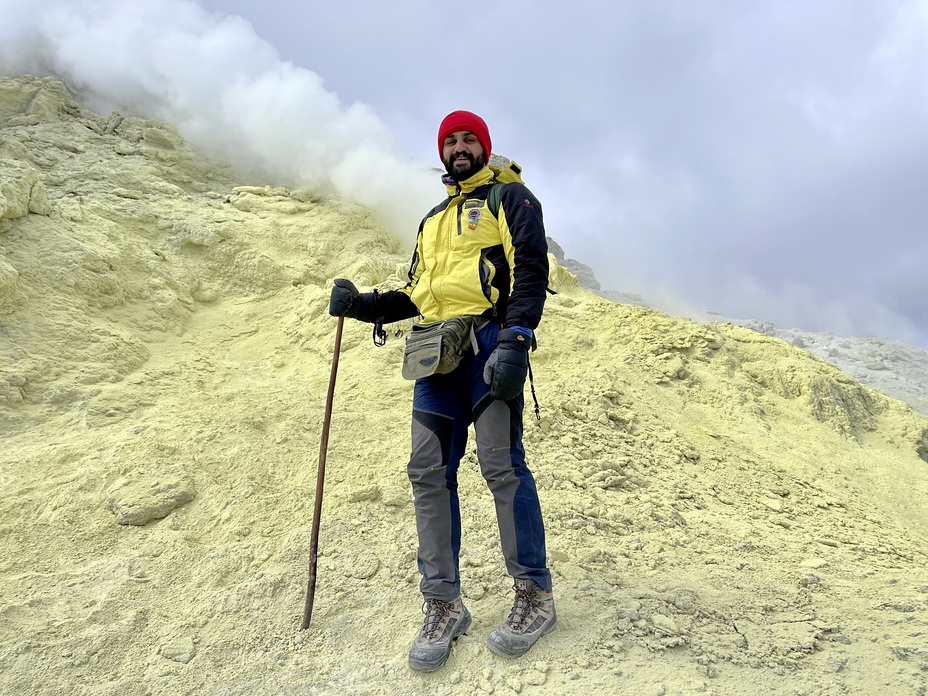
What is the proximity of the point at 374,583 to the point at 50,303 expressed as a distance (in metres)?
4.16

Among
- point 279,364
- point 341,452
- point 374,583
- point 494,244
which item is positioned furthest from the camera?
point 279,364

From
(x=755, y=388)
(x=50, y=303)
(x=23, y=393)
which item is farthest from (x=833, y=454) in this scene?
(x=50, y=303)

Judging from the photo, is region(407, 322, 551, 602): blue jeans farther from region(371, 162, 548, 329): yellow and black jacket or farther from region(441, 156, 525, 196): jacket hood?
region(441, 156, 525, 196): jacket hood

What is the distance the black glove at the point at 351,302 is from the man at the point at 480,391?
382 mm

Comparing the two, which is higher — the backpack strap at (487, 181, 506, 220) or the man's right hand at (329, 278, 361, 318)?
the backpack strap at (487, 181, 506, 220)

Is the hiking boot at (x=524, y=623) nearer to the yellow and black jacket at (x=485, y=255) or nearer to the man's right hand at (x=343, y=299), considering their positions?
the yellow and black jacket at (x=485, y=255)

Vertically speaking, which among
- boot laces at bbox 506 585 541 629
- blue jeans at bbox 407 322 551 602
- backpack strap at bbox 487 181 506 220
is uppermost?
backpack strap at bbox 487 181 506 220

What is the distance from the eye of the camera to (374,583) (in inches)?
117

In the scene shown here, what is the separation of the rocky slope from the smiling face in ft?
6.31

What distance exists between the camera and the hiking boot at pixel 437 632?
228 centimetres

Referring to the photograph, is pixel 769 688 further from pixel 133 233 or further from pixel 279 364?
pixel 133 233

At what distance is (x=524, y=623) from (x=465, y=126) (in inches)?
82.3

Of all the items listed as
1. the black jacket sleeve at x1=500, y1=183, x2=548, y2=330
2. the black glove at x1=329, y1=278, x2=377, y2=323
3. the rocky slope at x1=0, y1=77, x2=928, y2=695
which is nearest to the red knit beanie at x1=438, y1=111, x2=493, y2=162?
the black jacket sleeve at x1=500, y1=183, x2=548, y2=330

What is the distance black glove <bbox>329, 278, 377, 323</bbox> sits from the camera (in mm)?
2867
